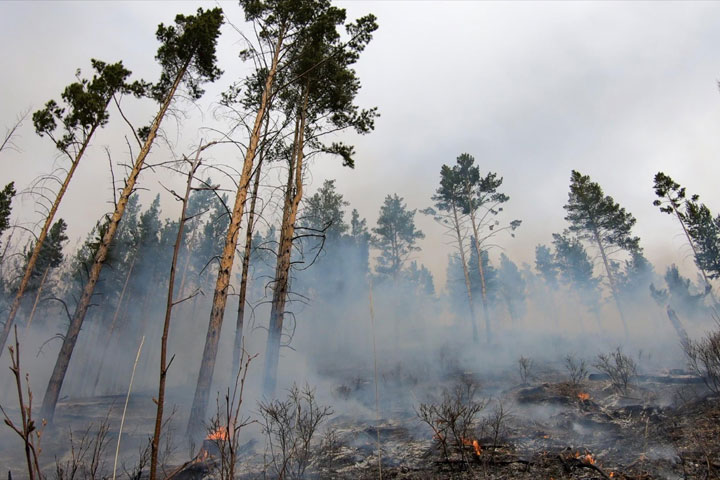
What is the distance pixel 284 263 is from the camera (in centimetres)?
927

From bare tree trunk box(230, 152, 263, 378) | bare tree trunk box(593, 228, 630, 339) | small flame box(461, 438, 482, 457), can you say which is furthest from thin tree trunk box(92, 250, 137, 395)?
bare tree trunk box(593, 228, 630, 339)

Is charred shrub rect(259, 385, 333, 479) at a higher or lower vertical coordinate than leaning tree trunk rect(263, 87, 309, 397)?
lower

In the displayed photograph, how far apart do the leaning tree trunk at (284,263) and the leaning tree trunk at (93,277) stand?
4.68 metres

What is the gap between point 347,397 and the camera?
14.4 metres

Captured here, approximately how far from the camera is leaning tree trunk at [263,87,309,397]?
8.70m

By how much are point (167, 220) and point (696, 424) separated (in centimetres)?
3802

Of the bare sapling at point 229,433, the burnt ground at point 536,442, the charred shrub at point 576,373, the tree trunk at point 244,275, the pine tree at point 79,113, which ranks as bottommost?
the burnt ground at point 536,442

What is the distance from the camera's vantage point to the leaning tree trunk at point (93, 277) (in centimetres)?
851

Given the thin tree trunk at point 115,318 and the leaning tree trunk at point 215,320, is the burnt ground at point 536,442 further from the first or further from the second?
the thin tree trunk at point 115,318

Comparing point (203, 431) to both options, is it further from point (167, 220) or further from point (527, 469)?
point (167, 220)

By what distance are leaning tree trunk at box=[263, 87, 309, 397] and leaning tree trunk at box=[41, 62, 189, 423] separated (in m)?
4.68

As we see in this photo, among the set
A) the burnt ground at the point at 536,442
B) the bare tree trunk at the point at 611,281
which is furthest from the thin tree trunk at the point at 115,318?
the bare tree trunk at the point at 611,281

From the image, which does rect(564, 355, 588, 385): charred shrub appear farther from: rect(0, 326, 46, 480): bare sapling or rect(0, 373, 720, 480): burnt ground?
rect(0, 326, 46, 480): bare sapling

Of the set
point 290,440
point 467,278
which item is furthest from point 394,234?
point 290,440
